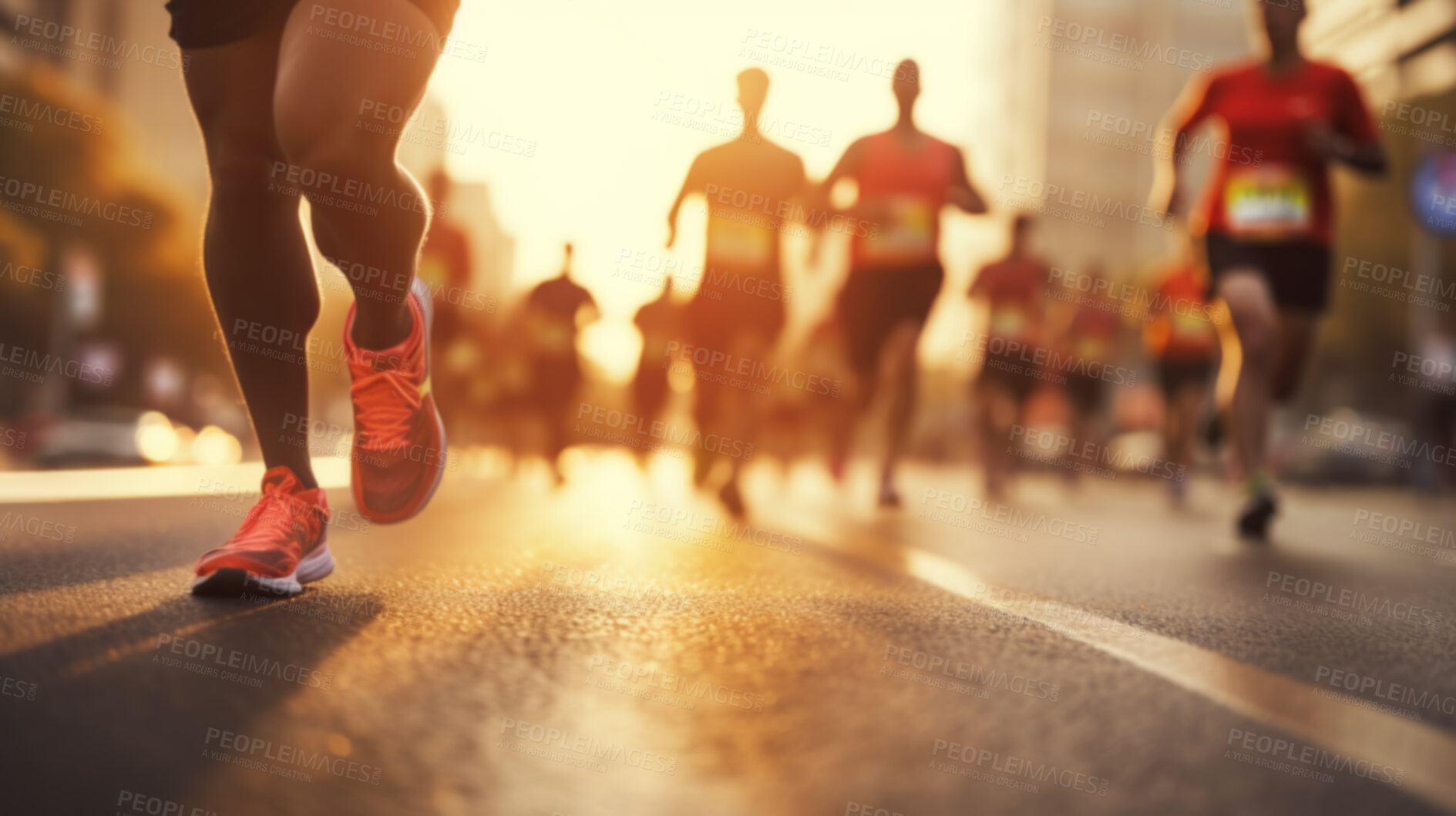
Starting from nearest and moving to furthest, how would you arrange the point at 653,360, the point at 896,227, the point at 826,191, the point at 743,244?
the point at 743,244 → the point at 826,191 → the point at 896,227 → the point at 653,360

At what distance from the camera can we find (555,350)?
11.0 metres

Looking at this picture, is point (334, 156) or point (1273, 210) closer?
point (334, 156)

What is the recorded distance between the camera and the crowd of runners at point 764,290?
2789 mm

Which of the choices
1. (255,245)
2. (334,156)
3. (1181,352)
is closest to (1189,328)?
(1181,352)

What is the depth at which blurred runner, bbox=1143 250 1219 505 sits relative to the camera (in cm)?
1038

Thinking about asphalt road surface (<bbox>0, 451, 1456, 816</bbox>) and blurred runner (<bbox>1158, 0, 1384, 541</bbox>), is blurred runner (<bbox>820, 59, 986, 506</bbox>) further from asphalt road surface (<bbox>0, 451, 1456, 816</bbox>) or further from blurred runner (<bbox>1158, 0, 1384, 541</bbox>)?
asphalt road surface (<bbox>0, 451, 1456, 816</bbox>)

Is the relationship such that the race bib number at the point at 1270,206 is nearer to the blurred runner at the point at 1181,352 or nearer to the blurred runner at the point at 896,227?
the blurred runner at the point at 896,227

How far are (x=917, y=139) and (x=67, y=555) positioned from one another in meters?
5.62

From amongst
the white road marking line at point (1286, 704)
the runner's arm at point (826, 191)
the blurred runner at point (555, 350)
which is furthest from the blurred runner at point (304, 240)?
the blurred runner at point (555, 350)

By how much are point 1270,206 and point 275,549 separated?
15.7 ft

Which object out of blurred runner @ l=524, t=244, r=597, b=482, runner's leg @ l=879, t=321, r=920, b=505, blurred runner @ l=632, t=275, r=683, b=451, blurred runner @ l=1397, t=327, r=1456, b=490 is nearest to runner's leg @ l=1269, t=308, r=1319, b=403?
runner's leg @ l=879, t=321, r=920, b=505

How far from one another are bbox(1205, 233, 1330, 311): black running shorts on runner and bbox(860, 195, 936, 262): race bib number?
2.12 meters

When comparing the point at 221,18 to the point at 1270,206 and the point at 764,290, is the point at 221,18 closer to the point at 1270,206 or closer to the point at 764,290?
the point at 764,290

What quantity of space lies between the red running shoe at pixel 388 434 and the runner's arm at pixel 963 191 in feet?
17.7
